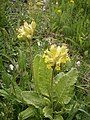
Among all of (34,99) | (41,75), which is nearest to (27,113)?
(34,99)

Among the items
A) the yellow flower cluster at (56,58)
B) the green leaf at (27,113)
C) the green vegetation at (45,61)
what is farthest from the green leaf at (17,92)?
the yellow flower cluster at (56,58)

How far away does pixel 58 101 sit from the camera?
2.51m

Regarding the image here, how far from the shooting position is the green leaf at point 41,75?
2502 mm

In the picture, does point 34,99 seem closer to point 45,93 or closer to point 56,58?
point 45,93

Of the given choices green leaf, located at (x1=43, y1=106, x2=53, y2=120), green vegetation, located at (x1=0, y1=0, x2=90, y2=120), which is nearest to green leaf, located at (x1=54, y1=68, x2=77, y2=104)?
green vegetation, located at (x1=0, y1=0, x2=90, y2=120)

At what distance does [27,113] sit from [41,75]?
29 cm

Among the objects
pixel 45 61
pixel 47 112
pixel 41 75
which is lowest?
pixel 47 112

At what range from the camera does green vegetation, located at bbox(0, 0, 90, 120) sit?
2.46 m

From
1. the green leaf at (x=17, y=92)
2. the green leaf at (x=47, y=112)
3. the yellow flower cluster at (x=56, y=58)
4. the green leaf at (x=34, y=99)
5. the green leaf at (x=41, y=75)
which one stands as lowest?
the green leaf at (x=47, y=112)

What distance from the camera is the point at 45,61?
2.23 meters

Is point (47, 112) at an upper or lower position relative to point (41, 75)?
lower

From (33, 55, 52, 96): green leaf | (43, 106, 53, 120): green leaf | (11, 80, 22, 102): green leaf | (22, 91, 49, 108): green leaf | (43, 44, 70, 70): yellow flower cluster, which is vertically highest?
(43, 44, 70, 70): yellow flower cluster

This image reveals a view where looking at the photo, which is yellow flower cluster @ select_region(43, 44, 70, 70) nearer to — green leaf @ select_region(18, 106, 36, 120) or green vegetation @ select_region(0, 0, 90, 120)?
green vegetation @ select_region(0, 0, 90, 120)

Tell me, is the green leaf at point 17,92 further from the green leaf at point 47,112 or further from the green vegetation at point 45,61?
the green leaf at point 47,112
